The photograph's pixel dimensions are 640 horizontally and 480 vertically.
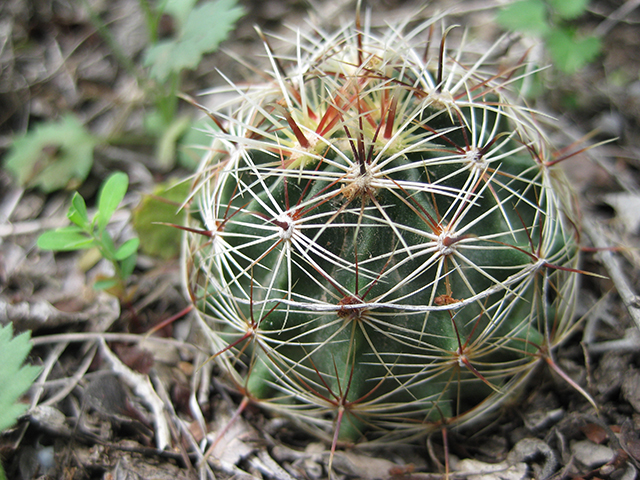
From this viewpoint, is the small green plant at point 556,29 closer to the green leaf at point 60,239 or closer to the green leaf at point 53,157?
the green leaf at point 60,239


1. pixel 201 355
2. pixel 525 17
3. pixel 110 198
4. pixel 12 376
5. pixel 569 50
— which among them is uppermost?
pixel 110 198

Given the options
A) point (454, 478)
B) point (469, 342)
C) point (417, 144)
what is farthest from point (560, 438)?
point (417, 144)

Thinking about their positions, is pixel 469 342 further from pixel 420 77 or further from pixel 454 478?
pixel 420 77

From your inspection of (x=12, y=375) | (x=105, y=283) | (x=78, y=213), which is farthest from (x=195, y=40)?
(x=12, y=375)

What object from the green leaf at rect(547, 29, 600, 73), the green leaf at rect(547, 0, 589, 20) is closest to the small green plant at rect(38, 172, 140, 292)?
the green leaf at rect(547, 29, 600, 73)

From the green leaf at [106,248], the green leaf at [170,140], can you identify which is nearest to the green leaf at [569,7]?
the green leaf at [170,140]

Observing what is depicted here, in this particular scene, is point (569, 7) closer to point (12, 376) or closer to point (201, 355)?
point (201, 355)
